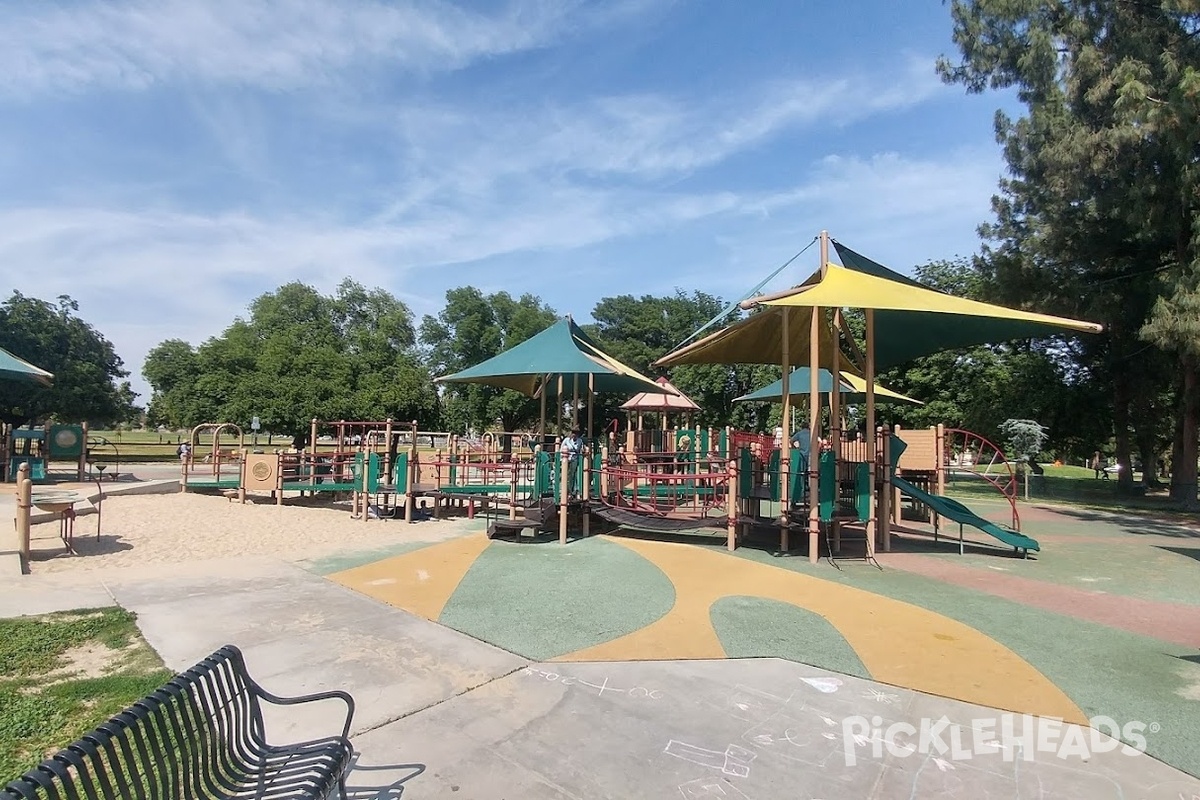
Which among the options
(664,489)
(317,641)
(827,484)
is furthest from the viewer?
(664,489)

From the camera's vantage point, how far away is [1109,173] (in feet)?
61.8

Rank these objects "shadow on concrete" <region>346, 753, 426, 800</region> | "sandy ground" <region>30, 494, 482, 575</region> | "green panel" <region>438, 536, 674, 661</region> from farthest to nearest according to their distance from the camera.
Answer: "sandy ground" <region>30, 494, 482, 575</region> → "green panel" <region>438, 536, 674, 661</region> → "shadow on concrete" <region>346, 753, 426, 800</region>

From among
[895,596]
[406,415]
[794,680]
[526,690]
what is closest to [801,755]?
[794,680]

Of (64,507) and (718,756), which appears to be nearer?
(718,756)

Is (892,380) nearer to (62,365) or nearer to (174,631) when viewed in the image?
(174,631)

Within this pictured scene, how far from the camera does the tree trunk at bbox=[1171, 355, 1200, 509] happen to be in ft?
63.2

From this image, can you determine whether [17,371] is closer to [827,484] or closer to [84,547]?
[84,547]

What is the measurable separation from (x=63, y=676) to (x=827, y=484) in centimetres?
868

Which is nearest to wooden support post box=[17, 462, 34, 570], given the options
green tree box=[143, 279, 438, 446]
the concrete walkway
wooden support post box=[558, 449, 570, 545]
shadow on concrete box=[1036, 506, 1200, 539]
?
the concrete walkway

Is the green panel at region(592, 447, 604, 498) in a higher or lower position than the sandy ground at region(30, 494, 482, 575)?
higher

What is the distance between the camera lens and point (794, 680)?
4.99m

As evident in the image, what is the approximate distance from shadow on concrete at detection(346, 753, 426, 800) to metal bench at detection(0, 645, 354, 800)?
9.4 inches

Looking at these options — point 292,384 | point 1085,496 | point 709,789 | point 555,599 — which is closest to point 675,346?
point 292,384

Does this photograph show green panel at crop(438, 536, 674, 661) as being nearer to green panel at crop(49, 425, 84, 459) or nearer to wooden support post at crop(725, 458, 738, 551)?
wooden support post at crop(725, 458, 738, 551)
